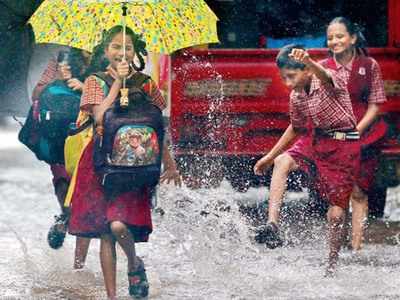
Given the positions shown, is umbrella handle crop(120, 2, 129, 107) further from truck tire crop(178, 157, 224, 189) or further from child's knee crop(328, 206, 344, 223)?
truck tire crop(178, 157, 224, 189)

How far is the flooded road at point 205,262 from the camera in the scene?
812 cm

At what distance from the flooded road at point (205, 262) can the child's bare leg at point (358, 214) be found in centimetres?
10

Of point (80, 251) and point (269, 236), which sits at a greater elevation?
point (269, 236)

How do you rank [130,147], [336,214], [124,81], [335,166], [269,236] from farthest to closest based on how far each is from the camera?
[335,166] < [336,214] < [269,236] < [124,81] < [130,147]

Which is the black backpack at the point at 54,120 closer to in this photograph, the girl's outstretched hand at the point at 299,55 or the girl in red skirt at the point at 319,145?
the girl in red skirt at the point at 319,145

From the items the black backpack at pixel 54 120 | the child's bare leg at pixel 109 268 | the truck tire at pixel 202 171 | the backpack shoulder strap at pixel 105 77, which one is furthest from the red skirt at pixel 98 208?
the truck tire at pixel 202 171

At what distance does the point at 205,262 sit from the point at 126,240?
1.76 metres

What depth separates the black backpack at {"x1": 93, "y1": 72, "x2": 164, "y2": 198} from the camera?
24.2ft

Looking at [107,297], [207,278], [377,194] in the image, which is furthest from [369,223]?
[107,297]

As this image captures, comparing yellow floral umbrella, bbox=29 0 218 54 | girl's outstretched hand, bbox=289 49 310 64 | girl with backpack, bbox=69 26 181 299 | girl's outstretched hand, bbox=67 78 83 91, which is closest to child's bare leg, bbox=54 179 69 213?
girl's outstretched hand, bbox=67 78 83 91

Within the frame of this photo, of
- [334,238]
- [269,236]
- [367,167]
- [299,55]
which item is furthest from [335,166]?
[367,167]

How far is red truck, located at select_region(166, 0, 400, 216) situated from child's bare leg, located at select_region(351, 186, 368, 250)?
1695 millimetres

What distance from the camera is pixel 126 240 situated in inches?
298

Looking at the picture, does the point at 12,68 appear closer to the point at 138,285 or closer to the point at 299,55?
the point at 299,55
